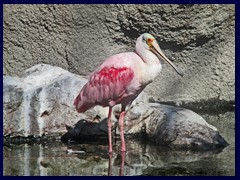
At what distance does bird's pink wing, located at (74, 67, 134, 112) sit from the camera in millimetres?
7496

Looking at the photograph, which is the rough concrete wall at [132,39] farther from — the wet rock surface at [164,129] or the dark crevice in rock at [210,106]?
the wet rock surface at [164,129]

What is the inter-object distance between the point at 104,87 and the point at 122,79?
293 millimetres

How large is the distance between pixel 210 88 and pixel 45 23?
269cm

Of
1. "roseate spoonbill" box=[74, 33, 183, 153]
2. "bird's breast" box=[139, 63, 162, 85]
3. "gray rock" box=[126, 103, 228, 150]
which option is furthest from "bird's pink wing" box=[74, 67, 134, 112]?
"gray rock" box=[126, 103, 228, 150]

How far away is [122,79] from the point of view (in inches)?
295

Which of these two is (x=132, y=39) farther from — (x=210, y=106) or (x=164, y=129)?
(x=164, y=129)

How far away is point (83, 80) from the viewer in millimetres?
8500

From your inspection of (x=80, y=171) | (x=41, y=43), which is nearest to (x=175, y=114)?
(x=80, y=171)

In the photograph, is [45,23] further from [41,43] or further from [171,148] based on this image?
[171,148]

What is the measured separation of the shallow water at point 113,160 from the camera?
650cm

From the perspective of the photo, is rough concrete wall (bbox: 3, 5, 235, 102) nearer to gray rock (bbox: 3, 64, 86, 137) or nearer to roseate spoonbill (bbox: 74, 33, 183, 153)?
gray rock (bbox: 3, 64, 86, 137)

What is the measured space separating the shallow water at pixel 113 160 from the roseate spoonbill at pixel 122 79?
32 centimetres

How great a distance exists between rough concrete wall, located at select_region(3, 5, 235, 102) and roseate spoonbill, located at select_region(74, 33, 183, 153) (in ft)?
6.23

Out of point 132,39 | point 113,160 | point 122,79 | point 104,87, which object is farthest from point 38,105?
point 132,39
